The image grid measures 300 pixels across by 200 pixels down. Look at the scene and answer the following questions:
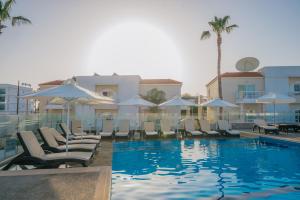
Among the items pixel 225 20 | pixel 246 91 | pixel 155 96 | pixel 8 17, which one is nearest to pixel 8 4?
pixel 8 17

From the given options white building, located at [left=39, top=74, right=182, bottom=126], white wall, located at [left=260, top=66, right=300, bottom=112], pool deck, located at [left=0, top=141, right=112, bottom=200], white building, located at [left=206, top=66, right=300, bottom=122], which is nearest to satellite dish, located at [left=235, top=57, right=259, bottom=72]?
white building, located at [left=206, top=66, right=300, bottom=122]

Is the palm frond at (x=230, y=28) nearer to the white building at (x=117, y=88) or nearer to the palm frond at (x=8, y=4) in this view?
the white building at (x=117, y=88)

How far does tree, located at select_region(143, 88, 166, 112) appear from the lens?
3023 centimetres

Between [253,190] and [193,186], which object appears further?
[193,186]

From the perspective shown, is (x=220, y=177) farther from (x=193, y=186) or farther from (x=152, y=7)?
(x=152, y=7)

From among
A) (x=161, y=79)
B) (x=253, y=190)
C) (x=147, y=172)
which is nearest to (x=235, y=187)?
(x=253, y=190)

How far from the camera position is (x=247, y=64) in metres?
30.4

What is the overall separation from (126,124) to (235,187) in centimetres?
1112

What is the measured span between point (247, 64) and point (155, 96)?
1168 cm

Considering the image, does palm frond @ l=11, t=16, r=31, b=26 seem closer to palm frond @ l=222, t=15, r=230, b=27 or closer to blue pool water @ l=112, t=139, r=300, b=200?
blue pool water @ l=112, t=139, r=300, b=200

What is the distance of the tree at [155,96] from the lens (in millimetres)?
30234

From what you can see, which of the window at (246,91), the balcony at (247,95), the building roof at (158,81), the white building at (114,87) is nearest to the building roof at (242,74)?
the window at (246,91)

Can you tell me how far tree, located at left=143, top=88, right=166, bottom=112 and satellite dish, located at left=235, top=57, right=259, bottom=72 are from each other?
9680mm

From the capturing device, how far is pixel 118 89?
31.4m
